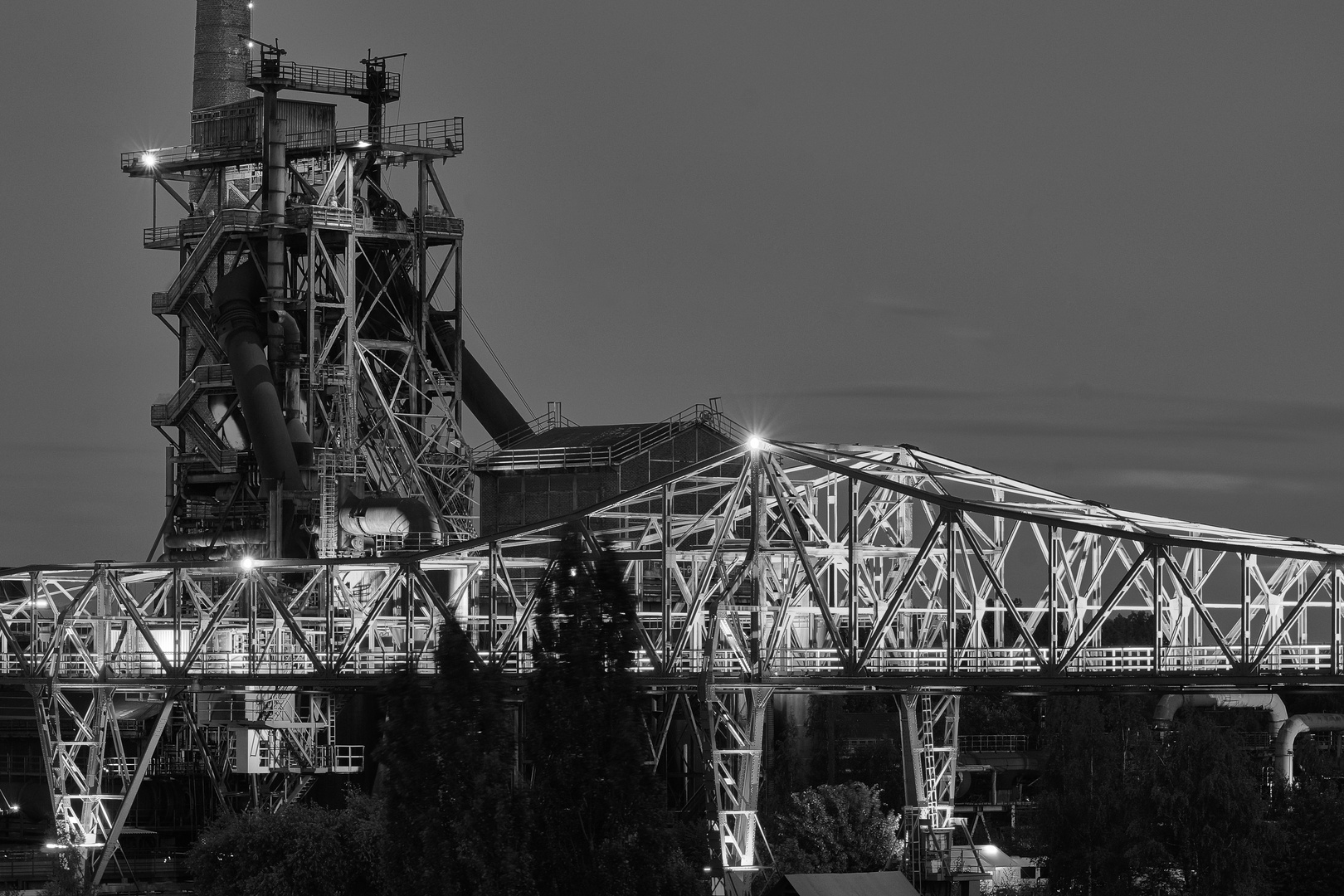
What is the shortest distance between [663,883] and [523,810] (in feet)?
12.1

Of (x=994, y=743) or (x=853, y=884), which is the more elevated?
(x=994, y=743)

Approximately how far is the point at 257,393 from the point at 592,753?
171 feet

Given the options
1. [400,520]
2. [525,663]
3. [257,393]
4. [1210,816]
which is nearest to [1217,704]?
[1210,816]

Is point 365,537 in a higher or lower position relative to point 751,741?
higher

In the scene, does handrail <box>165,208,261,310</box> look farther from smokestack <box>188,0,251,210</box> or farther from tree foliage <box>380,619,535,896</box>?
tree foliage <box>380,619,535,896</box>

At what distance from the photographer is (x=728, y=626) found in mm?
76812

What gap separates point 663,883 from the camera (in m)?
53.0

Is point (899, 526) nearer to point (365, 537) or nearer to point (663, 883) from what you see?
point (365, 537)

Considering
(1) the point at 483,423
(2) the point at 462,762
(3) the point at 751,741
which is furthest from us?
(1) the point at 483,423

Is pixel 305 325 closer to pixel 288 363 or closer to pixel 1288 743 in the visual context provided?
pixel 288 363

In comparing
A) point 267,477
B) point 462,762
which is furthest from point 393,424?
point 462,762

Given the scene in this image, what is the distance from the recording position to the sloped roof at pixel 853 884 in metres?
73.9

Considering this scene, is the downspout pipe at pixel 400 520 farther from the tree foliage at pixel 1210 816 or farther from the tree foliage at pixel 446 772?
the tree foliage at pixel 446 772

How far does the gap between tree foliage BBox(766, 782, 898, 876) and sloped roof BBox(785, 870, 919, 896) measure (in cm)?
622
